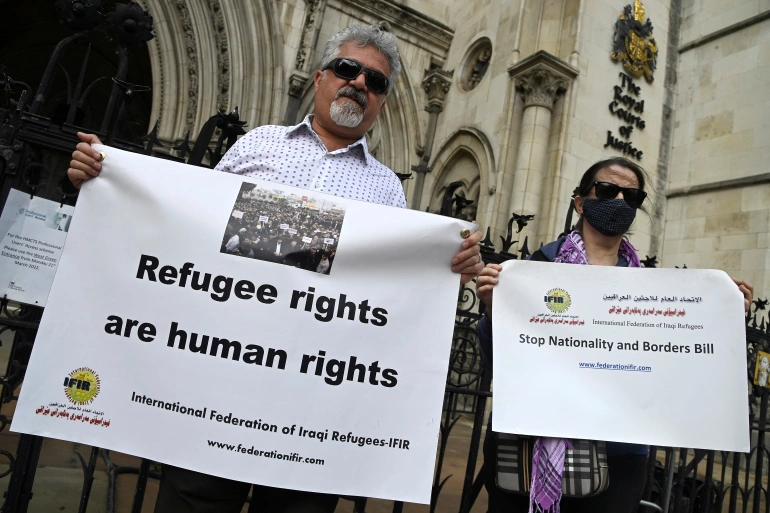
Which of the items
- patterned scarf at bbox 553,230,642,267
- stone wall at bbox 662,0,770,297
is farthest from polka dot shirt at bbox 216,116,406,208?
stone wall at bbox 662,0,770,297

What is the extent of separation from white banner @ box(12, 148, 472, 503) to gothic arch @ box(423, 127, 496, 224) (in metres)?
8.12

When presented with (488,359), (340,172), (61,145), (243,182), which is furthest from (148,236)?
(488,359)

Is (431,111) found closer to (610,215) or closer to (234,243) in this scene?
(610,215)

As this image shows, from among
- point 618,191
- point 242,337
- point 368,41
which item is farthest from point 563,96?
point 242,337

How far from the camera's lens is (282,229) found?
1706 mm

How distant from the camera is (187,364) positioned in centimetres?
162

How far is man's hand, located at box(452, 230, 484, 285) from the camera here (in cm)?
178

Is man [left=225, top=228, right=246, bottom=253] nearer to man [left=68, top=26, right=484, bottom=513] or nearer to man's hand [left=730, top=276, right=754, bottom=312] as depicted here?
man [left=68, top=26, right=484, bottom=513]

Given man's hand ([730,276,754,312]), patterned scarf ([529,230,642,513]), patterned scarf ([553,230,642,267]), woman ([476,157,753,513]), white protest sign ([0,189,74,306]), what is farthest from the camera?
white protest sign ([0,189,74,306])

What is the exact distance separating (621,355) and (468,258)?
0.71m

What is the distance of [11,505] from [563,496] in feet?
7.68

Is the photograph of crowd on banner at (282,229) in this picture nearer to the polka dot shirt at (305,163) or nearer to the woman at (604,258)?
the polka dot shirt at (305,163)

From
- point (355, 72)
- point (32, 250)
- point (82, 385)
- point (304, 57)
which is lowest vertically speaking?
point (82, 385)

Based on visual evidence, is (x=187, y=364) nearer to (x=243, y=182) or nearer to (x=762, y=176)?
(x=243, y=182)
